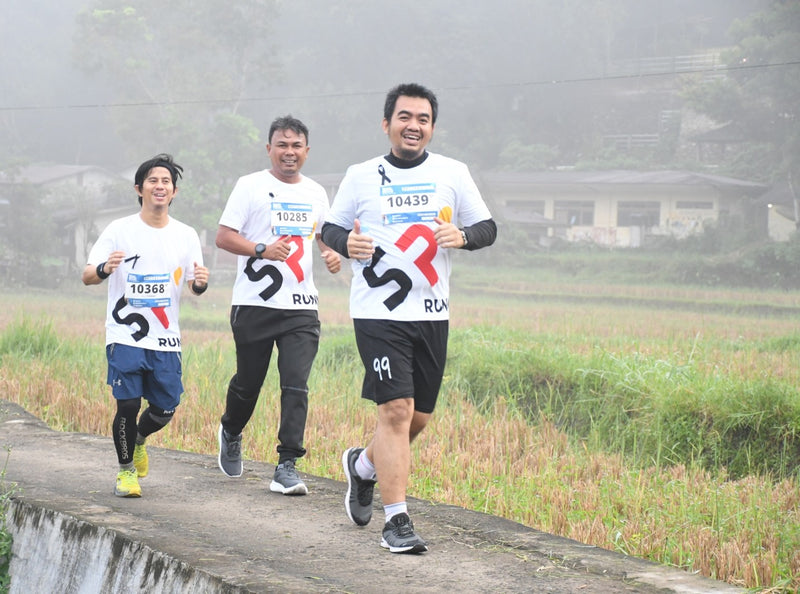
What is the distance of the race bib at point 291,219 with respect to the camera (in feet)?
20.5

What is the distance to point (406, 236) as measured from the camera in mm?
4992

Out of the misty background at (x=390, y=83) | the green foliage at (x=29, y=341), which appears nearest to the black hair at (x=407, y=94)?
the green foliage at (x=29, y=341)

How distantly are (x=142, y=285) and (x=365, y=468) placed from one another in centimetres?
155

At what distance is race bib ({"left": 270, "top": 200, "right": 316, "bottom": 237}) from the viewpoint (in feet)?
20.5

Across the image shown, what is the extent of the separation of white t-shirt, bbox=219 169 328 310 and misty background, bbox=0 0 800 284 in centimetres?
3885

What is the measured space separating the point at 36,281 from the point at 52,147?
2397 centimetres

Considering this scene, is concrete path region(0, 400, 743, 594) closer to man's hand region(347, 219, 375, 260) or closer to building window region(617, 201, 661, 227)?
man's hand region(347, 219, 375, 260)

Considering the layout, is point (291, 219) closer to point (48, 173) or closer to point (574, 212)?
point (574, 212)

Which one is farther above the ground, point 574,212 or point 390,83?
point 390,83

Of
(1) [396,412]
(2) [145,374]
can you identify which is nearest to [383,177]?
(1) [396,412]

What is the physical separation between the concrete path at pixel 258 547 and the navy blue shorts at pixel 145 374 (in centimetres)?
52

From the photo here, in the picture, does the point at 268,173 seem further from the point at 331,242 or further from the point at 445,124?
the point at 445,124

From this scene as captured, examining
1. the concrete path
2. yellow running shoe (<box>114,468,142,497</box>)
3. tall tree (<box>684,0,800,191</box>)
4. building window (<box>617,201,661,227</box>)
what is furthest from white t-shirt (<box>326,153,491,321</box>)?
building window (<box>617,201,661,227</box>)

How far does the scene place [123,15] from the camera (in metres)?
53.9
